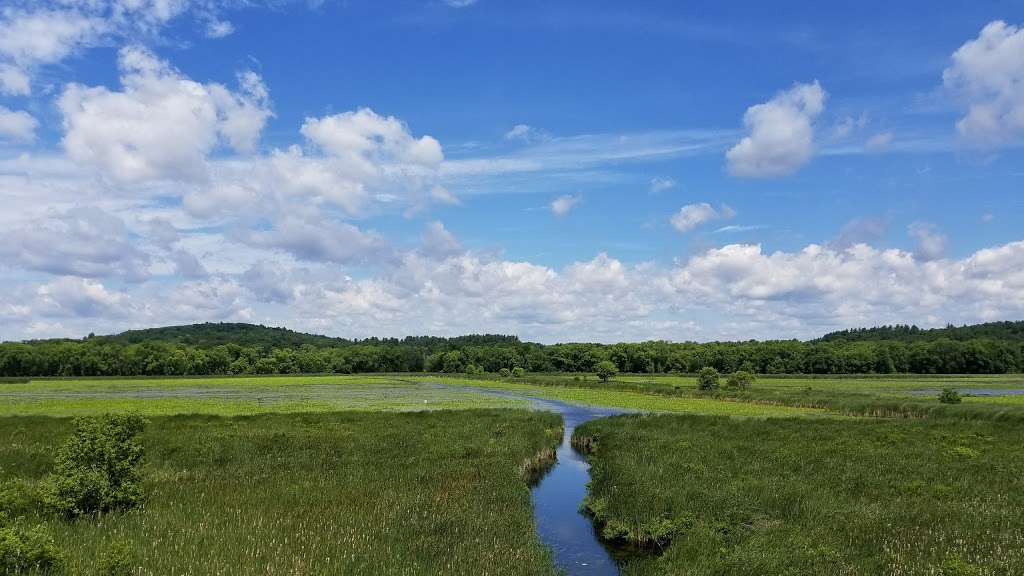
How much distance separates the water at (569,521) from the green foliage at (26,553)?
1051cm

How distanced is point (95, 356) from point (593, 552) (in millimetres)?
171363

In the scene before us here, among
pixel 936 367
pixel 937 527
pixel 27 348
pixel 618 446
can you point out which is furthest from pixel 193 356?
pixel 936 367

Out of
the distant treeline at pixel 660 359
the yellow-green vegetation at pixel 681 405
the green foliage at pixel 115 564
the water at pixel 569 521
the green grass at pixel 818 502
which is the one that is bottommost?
the water at pixel 569 521

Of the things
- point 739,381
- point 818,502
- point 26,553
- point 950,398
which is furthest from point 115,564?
point 739,381

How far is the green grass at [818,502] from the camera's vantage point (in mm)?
13112

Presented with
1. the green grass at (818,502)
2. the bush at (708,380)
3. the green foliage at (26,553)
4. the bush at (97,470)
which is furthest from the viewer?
the bush at (708,380)

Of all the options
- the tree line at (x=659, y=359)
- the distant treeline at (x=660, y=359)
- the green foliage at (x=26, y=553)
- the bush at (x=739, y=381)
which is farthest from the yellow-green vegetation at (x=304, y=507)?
the distant treeline at (x=660, y=359)

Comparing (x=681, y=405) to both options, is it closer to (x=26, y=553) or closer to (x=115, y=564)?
(x=115, y=564)

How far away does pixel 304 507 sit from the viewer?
1673 cm

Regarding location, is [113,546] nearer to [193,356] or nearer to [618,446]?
[618,446]

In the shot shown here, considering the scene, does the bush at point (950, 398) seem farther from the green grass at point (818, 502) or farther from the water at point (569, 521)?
the water at point (569, 521)

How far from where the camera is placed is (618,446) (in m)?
29.6

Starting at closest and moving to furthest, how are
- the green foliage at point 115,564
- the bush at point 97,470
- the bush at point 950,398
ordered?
the green foliage at point 115,564 → the bush at point 97,470 → the bush at point 950,398

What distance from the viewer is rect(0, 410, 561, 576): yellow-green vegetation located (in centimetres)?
1252
